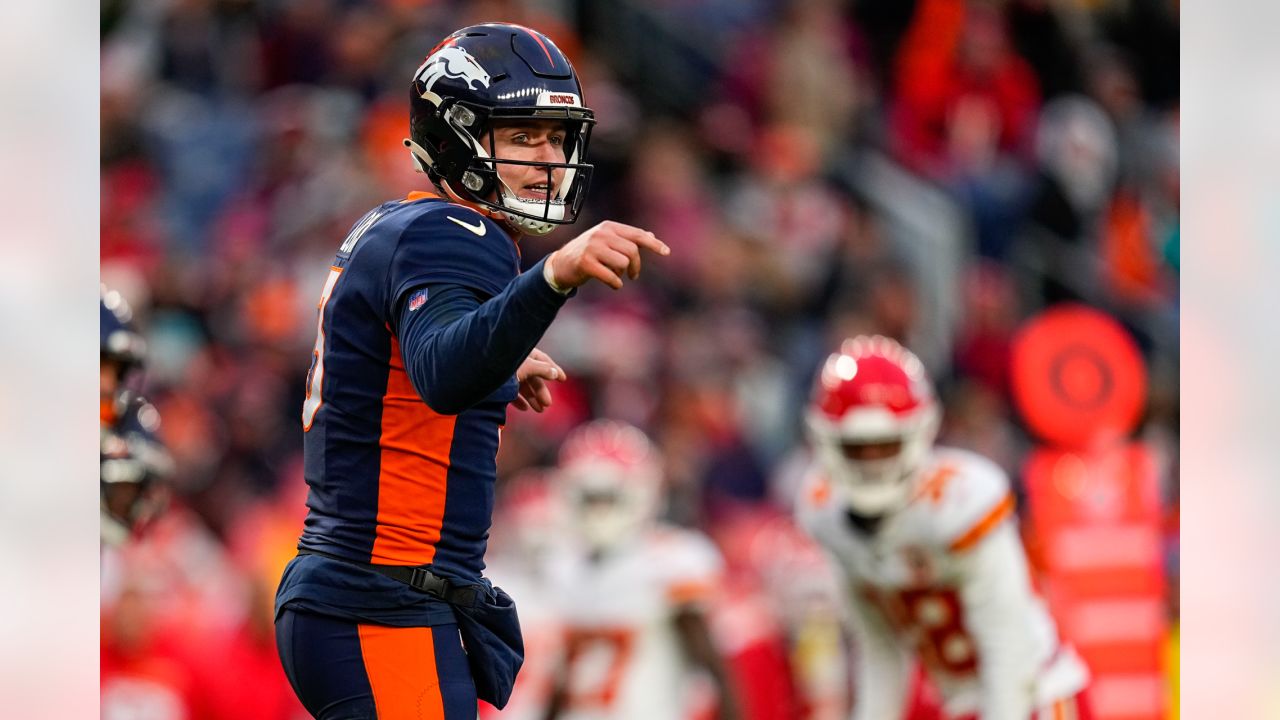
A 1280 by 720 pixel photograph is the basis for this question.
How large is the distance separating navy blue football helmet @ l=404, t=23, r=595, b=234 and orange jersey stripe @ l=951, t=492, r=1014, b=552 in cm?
233

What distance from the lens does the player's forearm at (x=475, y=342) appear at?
6.53 feet

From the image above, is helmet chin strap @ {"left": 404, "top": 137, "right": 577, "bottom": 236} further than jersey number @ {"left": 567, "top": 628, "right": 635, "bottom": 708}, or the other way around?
jersey number @ {"left": 567, "top": 628, "right": 635, "bottom": 708}

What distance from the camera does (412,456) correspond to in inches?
89.4

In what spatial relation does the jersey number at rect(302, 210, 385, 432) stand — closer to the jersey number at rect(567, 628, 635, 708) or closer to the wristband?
the wristband

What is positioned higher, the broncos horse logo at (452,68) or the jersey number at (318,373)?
the broncos horse logo at (452,68)

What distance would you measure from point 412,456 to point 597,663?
4.65 m

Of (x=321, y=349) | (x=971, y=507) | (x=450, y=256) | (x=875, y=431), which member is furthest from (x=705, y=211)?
(x=450, y=256)

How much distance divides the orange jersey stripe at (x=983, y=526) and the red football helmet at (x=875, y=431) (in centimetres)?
25

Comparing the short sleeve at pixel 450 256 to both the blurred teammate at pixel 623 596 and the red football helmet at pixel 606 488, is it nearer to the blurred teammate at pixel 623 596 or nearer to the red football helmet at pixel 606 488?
the blurred teammate at pixel 623 596

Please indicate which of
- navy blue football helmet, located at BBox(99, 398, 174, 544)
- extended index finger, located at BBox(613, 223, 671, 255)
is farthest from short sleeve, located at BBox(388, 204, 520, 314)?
navy blue football helmet, located at BBox(99, 398, 174, 544)

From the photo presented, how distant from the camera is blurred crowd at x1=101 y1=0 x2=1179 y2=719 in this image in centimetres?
728

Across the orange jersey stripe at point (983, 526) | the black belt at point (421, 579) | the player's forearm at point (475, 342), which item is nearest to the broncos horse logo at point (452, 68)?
the player's forearm at point (475, 342)

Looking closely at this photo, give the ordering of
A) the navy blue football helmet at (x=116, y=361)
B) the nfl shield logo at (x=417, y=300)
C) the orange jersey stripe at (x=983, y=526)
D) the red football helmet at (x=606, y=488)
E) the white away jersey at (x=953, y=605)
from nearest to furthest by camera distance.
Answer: the nfl shield logo at (x=417, y=300), the navy blue football helmet at (x=116, y=361), the white away jersey at (x=953, y=605), the orange jersey stripe at (x=983, y=526), the red football helmet at (x=606, y=488)
